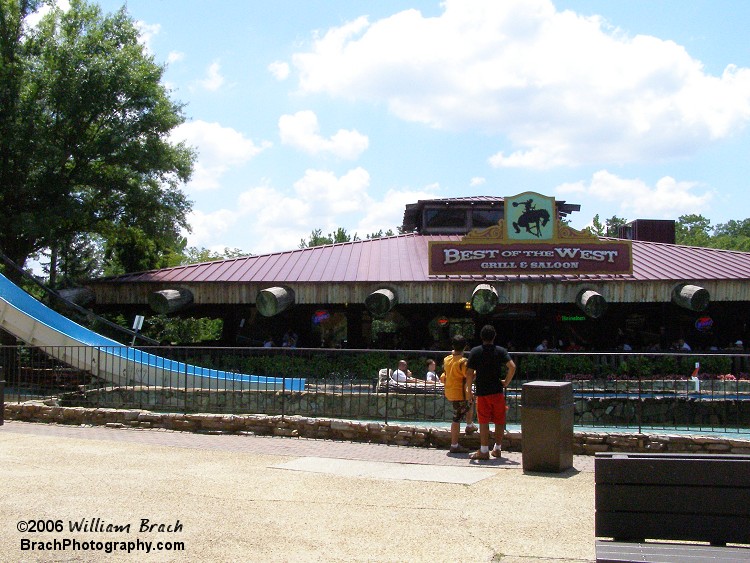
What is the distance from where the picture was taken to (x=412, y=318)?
26406 millimetres

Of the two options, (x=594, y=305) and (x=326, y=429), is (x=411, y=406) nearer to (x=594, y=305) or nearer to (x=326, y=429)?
(x=326, y=429)

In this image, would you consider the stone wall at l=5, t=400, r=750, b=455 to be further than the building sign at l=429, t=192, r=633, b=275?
No

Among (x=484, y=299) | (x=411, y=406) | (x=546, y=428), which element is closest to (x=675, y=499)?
(x=546, y=428)

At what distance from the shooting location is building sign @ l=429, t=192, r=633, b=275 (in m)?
24.1

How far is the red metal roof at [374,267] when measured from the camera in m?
23.9

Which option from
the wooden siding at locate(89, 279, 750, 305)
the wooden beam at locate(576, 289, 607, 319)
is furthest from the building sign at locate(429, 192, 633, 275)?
the wooden beam at locate(576, 289, 607, 319)

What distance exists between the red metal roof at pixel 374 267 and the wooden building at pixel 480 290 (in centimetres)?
5

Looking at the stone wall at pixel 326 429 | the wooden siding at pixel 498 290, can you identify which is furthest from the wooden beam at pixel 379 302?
the stone wall at pixel 326 429

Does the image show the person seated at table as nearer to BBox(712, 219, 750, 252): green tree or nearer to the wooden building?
the wooden building

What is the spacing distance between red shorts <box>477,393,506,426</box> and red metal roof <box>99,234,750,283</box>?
41.9ft

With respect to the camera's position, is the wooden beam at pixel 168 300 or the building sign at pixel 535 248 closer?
the wooden beam at pixel 168 300

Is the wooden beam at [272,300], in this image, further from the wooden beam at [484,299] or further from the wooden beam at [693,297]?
the wooden beam at [693,297]

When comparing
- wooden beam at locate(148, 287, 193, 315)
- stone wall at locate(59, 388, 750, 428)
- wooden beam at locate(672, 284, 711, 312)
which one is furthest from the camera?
wooden beam at locate(148, 287, 193, 315)

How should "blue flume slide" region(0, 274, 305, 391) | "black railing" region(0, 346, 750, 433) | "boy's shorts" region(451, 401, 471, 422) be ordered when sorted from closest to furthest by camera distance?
"boy's shorts" region(451, 401, 471, 422)
"black railing" region(0, 346, 750, 433)
"blue flume slide" region(0, 274, 305, 391)
